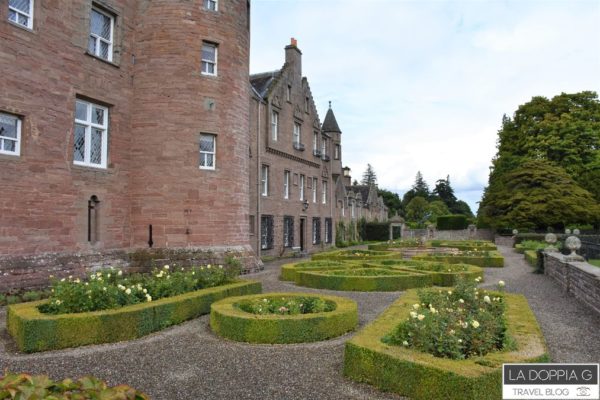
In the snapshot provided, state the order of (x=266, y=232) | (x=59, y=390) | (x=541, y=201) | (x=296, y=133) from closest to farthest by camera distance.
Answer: (x=59, y=390)
(x=266, y=232)
(x=296, y=133)
(x=541, y=201)

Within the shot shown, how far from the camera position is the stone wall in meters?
9.74

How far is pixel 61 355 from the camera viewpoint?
22.5 feet

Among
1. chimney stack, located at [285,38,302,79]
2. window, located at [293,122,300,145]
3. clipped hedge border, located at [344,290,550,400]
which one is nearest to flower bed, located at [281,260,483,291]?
clipped hedge border, located at [344,290,550,400]

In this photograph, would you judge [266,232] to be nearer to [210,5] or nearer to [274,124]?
[274,124]

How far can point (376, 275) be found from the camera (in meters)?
14.2

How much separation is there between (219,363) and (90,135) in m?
11.0

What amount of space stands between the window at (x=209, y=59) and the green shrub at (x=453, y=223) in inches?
1677

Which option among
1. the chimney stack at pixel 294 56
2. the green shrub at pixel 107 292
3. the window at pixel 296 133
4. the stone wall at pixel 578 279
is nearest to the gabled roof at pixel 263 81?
the chimney stack at pixel 294 56

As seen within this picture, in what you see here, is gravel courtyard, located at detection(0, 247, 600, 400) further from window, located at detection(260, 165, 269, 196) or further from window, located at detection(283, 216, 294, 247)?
window, located at detection(283, 216, 294, 247)

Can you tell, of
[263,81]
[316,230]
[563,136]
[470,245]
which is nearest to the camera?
[263,81]

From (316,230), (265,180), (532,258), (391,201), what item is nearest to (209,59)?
(265,180)

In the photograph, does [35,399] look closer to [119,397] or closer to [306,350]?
[119,397]

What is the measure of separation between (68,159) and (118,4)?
20.3 ft

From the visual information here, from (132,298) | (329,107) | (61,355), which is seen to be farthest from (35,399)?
(329,107)
